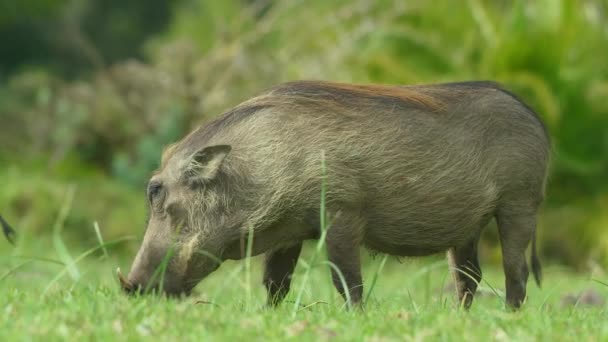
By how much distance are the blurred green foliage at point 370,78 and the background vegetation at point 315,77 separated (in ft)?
0.06

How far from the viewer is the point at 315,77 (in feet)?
38.5

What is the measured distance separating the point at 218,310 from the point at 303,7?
12573mm

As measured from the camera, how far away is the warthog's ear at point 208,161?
4.11 meters

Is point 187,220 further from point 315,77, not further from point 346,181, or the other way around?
point 315,77

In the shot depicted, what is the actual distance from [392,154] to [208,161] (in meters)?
0.75

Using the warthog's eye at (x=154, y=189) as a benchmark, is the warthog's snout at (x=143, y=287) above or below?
below

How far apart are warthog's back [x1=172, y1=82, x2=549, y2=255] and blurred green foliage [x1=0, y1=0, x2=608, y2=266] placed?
18.8ft

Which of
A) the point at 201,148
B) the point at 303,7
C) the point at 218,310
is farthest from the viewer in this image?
the point at 303,7

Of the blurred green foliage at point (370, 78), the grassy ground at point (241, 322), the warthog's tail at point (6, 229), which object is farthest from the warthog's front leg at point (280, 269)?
the blurred green foliage at point (370, 78)

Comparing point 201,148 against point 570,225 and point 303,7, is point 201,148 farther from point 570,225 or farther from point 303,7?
point 303,7

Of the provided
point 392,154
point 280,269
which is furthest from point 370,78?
point 392,154

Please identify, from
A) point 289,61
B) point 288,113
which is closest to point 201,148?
point 288,113

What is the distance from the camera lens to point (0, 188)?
11.1m

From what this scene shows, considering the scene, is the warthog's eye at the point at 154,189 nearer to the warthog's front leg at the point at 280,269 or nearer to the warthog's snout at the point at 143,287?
the warthog's snout at the point at 143,287
